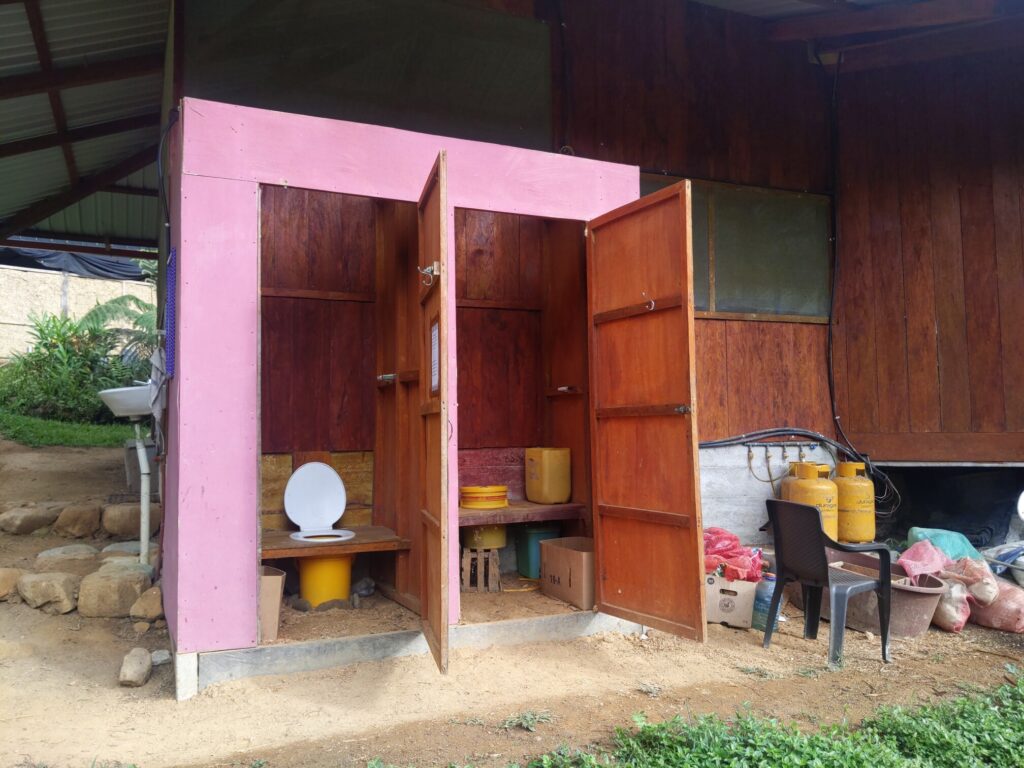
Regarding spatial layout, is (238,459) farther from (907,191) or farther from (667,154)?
(907,191)

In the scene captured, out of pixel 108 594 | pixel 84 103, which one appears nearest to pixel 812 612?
pixel 108 594

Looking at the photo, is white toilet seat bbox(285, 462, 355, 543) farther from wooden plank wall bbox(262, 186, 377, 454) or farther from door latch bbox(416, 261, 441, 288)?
door latch bbox(416, 261, 441, 288)

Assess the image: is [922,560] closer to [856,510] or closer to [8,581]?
[856,510]

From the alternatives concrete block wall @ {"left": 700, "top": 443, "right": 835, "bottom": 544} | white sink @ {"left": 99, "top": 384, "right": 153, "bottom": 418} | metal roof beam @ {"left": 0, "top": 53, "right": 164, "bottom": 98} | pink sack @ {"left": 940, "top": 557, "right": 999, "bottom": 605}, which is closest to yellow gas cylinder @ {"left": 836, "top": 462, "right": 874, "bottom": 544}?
concrete block wall @ {"left": 700, "top": 443, "right": 835, "bottom": 544}

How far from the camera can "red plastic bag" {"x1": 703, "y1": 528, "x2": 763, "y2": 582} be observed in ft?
15.2

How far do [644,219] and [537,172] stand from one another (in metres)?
0.71

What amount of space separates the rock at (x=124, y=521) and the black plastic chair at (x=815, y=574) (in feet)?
14.8

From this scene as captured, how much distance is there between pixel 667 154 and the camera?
5996mm

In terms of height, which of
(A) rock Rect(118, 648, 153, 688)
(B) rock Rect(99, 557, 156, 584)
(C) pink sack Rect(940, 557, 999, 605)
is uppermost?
(B) rock Rect(99, 557, 156, 584)

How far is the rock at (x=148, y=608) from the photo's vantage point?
425cm

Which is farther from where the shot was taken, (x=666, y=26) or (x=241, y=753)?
(x=666, y=26)

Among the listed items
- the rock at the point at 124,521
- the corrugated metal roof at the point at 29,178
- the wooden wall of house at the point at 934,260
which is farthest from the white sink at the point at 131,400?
the wooden wall of house at the point at 934,260

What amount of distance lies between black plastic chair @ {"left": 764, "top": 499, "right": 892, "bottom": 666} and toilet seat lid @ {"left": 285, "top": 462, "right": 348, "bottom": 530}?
9.02ft

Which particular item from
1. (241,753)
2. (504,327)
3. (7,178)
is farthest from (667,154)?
(7,178)
